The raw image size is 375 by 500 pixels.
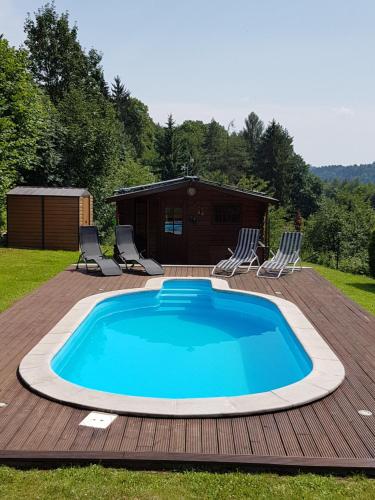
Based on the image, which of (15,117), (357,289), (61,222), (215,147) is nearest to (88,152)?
(15,117)

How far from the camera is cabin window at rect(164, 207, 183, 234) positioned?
15711 millimetres

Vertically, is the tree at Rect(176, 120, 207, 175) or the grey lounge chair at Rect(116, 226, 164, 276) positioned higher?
the tree at Rect(176, 120, 207, 175)

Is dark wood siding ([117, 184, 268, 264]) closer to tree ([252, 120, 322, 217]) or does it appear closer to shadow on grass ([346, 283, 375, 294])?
shadow on grass ([346, 283, 375, 294])

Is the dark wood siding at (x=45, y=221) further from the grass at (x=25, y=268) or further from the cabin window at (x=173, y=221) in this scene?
the cabin window at (x=173, y=221)

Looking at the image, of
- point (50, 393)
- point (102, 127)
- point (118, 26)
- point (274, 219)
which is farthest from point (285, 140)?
point (50, 393)

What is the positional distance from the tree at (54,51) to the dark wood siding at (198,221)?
990 inches

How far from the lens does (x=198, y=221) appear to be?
616 inches

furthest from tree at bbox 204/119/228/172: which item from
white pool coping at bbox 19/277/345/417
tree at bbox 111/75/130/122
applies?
white pool coping at bbox 19/277/345/417

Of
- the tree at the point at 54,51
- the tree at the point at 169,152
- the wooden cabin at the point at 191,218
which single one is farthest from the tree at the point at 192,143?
the wooden cabin at the point at 191,218

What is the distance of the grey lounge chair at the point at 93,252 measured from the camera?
13.5 meters

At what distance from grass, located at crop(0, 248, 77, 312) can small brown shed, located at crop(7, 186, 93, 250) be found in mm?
827

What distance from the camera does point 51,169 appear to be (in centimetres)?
2544

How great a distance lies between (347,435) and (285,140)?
5173 cm

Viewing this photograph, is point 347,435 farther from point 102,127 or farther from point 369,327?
point 102,127
